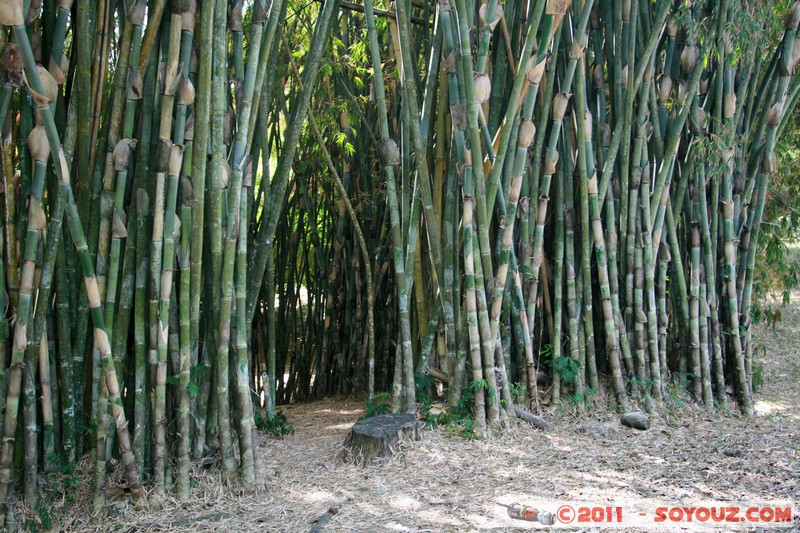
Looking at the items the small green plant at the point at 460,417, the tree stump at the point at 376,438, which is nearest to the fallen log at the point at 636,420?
the small green plant at the point at 460,417

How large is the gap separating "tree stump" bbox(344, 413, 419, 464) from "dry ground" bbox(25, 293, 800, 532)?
0.05 m

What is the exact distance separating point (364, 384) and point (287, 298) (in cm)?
84

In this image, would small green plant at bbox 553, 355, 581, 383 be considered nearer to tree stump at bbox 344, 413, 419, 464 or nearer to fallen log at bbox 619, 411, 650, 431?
fallen log at bbox 619, 411, 650, 431

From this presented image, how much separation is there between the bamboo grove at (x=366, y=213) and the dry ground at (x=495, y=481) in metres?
0.13

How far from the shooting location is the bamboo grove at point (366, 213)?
241cm

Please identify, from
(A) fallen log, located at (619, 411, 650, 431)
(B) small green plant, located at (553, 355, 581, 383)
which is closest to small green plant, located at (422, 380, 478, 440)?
(B) small green plant, located at (553, 355, 581, 383)

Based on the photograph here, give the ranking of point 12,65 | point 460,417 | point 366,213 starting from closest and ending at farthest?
1. point 12,65
2. point 460,417
3. point 366,213

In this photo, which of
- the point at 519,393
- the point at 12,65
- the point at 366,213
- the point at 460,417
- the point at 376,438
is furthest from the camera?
the point at 366,213

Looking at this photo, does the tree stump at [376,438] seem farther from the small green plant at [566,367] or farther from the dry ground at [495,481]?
the small green plant at [566,367]

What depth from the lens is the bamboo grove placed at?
7.89 ft

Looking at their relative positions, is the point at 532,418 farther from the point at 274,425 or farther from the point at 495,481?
the point at 274,425

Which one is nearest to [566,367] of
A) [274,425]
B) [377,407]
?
[377,407]

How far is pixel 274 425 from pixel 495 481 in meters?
1.12

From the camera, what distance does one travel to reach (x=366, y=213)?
174 inches
